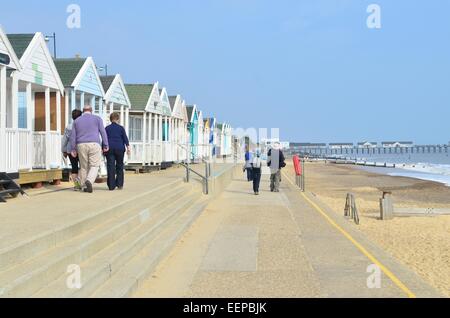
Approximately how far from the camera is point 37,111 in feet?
49.8

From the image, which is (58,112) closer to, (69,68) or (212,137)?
(69,68)

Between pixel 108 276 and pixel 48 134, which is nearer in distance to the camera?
pixel 108 276

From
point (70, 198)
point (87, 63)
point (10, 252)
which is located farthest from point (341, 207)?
point (10, 252)

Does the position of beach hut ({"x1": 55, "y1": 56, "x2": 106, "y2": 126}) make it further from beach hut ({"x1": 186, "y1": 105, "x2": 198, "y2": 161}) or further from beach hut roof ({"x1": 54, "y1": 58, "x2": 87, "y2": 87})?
beach hut ({"x1": 186, "y1": 105, "x2": 198, "y2": 161})

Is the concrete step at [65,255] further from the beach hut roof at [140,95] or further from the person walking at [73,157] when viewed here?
the beach hut roof at [140,95]

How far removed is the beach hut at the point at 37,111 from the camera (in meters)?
12.3

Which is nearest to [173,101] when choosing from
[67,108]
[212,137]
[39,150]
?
[67,108]

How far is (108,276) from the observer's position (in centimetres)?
629

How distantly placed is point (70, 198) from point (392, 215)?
9.53 meters

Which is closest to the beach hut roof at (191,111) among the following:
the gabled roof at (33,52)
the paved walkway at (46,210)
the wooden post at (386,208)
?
the wooden post at (386,208)

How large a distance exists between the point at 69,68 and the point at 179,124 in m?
18.9

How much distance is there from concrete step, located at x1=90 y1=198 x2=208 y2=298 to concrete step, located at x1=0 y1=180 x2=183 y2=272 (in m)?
0.83
